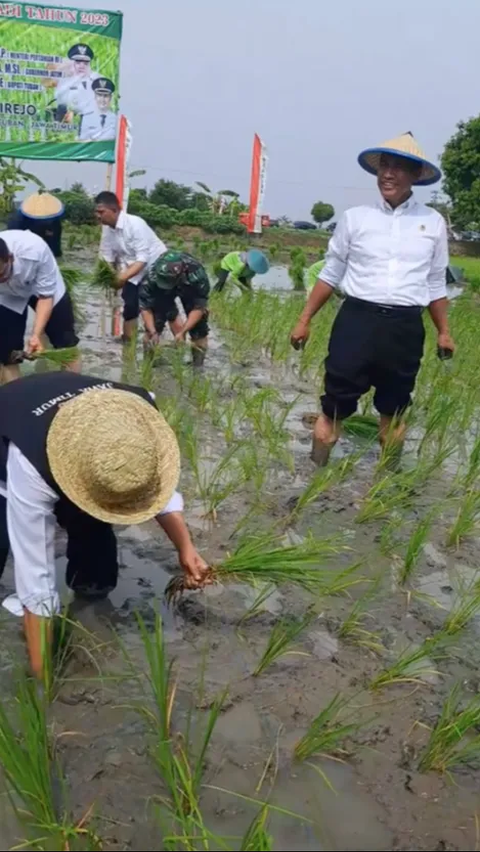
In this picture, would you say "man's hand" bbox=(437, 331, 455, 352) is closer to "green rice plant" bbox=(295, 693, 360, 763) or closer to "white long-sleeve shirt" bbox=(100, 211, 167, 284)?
"green rice plant" bbox=(295, 693, 360, 763)

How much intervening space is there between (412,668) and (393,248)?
1713 millimetres

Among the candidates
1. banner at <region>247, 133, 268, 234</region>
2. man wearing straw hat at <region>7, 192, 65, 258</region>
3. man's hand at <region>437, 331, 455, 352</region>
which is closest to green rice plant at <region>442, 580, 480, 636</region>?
man's hand at <region>437, 331, 455, 352</region>

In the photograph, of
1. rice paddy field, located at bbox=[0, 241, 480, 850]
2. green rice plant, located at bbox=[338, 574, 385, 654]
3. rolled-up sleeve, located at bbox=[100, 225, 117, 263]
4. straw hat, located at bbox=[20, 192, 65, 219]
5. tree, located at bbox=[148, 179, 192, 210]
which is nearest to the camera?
rice paddy field, located at bbox=[0, 241, 480, 850]

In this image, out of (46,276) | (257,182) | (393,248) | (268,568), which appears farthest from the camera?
(257,182)

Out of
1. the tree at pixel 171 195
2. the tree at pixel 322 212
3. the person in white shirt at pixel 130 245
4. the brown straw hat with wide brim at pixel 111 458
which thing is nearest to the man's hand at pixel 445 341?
the brown straw hat with wide brim at pixel 111 458

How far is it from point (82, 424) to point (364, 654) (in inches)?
39.3

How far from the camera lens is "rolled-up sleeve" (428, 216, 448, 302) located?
3.17 m

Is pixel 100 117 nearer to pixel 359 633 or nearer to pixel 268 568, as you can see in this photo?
pixel 268 568

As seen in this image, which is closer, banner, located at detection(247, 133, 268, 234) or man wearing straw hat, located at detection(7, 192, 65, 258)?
man wearing straw hat, located at detection(7, 192, 65, 258)

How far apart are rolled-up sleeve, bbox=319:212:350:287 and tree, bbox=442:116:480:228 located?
79.7 ft

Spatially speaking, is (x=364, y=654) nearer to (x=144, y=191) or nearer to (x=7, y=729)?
(x=7, y=729)

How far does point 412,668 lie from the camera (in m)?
2.02

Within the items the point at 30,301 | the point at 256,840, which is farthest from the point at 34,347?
the point at 256,840

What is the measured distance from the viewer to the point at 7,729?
141cm
